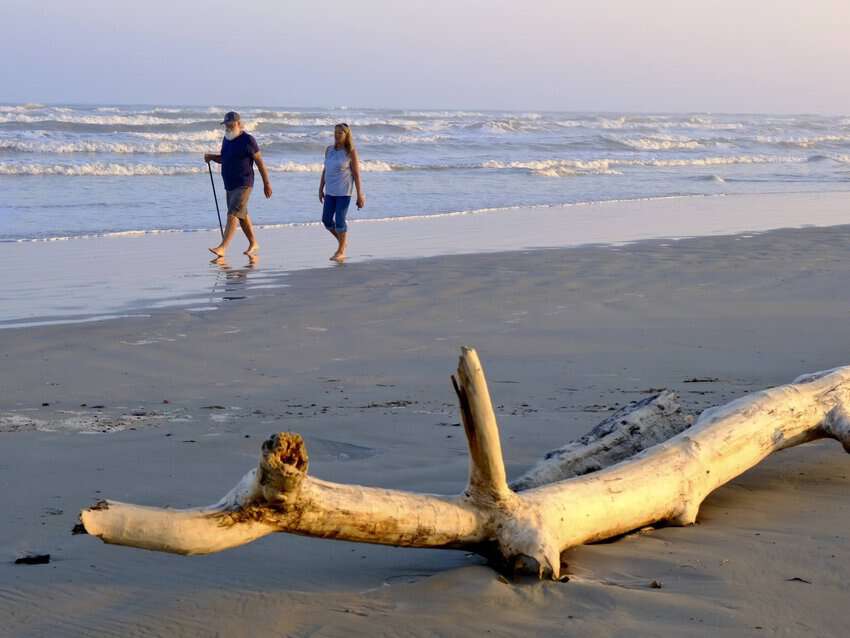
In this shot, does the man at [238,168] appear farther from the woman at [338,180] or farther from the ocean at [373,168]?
the ocean at [373,168]

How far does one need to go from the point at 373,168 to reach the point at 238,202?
46.8 feet

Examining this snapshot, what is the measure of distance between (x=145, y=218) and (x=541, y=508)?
44.5 ft

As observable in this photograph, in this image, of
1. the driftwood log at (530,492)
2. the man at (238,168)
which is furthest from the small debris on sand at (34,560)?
the man at (238,168)

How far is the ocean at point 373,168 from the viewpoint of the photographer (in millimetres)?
17094

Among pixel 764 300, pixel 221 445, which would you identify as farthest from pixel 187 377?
pixel 764 300

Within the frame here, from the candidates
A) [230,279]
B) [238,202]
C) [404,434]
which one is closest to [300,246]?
[238,202]

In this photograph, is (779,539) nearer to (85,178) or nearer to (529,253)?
(529,253)

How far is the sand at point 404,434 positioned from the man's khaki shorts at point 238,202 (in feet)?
5.38

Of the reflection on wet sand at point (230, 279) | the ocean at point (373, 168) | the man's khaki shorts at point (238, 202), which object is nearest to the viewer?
the reflection on wet sand at point (230, 279)

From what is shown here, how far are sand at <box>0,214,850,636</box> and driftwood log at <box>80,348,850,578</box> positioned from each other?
12cm

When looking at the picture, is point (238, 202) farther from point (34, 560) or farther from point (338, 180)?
point (34, 560)

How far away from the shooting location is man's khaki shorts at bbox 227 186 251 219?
→ 12125mm

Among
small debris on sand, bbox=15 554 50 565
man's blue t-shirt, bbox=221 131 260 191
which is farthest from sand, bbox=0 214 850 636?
man's blue t-shirt, bbox=221 131 260 191

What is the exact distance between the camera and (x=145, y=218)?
1593 cm
